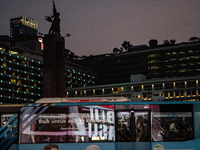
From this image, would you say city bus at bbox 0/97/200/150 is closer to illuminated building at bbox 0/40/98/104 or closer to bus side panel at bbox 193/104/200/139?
bus side panel at bbox 193/104/200/139

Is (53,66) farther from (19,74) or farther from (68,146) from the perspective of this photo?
(19,74)

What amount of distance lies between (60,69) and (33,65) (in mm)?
75000

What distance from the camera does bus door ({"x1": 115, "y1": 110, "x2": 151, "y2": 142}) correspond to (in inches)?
534

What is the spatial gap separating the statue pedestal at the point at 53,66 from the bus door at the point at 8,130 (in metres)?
28.6

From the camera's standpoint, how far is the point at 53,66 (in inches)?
1704

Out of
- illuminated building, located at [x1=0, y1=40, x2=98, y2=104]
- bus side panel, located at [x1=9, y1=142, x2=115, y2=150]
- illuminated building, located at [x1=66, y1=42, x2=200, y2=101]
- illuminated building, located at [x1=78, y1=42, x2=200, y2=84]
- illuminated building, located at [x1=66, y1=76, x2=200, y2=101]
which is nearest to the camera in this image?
bus side panel, located at [x1=9, y1=142, x2=115, y2=150]

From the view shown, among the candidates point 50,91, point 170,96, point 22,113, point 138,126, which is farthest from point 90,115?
point 170,96

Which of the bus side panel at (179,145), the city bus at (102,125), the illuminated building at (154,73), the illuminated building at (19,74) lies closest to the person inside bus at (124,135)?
the city bus at (102,125)

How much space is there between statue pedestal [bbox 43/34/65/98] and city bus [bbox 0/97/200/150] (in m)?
28.8

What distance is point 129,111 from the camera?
13836mm

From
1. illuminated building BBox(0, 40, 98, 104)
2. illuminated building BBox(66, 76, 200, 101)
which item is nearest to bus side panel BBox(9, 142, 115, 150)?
illuminated building BBox(66, 76, 200, 101)

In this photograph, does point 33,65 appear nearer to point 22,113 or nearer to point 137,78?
point 137,78

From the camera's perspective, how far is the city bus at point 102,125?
44.2 ft

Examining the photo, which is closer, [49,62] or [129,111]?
[129,111]
